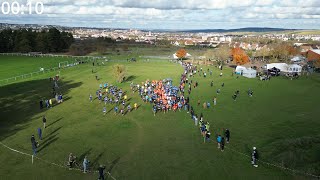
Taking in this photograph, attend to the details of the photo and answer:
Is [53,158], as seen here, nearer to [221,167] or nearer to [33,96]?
[221,167]

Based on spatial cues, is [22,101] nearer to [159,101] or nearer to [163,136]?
[159,101]

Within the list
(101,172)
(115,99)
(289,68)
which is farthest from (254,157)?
(289,68)

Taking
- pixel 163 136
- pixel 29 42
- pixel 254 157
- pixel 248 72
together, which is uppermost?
pixel 29 42

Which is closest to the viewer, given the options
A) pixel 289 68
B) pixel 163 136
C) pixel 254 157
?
pixel 254 157

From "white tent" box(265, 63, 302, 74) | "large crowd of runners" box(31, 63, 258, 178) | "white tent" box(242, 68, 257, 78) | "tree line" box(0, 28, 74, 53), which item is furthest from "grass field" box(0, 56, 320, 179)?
"tree line" box(0, 28, 74, 53)

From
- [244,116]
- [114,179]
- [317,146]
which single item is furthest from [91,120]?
[317,146]

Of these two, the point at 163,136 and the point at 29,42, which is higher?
the point at 29,42

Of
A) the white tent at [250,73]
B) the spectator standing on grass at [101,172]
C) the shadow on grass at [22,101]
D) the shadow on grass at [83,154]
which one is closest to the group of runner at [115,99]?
the shadow on grass at [22,101]
